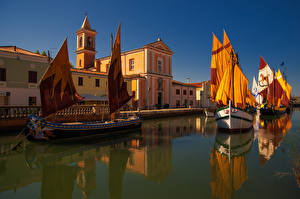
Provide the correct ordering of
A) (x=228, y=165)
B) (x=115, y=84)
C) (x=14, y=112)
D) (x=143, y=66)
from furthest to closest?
(x=143, y=66) → (x=115, y=84) → (x=14, y=112) → (x=228, y=165)

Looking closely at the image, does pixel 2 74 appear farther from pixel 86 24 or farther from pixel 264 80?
pixel 264 80

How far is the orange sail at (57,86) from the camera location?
13.3 meters

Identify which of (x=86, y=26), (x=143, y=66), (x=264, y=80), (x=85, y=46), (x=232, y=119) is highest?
(x=86, y=26)

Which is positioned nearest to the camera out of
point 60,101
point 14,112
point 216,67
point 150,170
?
point 150,170

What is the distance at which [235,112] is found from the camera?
1680cm

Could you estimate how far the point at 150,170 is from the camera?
28.8 ft

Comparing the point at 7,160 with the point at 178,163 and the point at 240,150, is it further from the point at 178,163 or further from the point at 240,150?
the point at 240,150

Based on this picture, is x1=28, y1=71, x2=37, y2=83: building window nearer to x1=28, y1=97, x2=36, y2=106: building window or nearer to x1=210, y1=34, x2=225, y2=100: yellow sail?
x1=28, y1=97, x2=36, y2=106: building window

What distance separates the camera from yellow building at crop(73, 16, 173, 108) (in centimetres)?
3759

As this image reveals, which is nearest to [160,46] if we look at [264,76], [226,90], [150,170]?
[264,76]

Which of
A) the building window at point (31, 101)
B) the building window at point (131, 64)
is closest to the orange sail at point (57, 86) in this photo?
the building window at point (31, 101)

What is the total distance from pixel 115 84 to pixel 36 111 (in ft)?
26.1

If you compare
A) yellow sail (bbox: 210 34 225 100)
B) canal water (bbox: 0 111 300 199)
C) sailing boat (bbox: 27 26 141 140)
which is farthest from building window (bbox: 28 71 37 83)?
yellow sail (bbox: 210 34 225 100)

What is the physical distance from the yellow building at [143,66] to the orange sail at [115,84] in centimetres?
→ 1795
